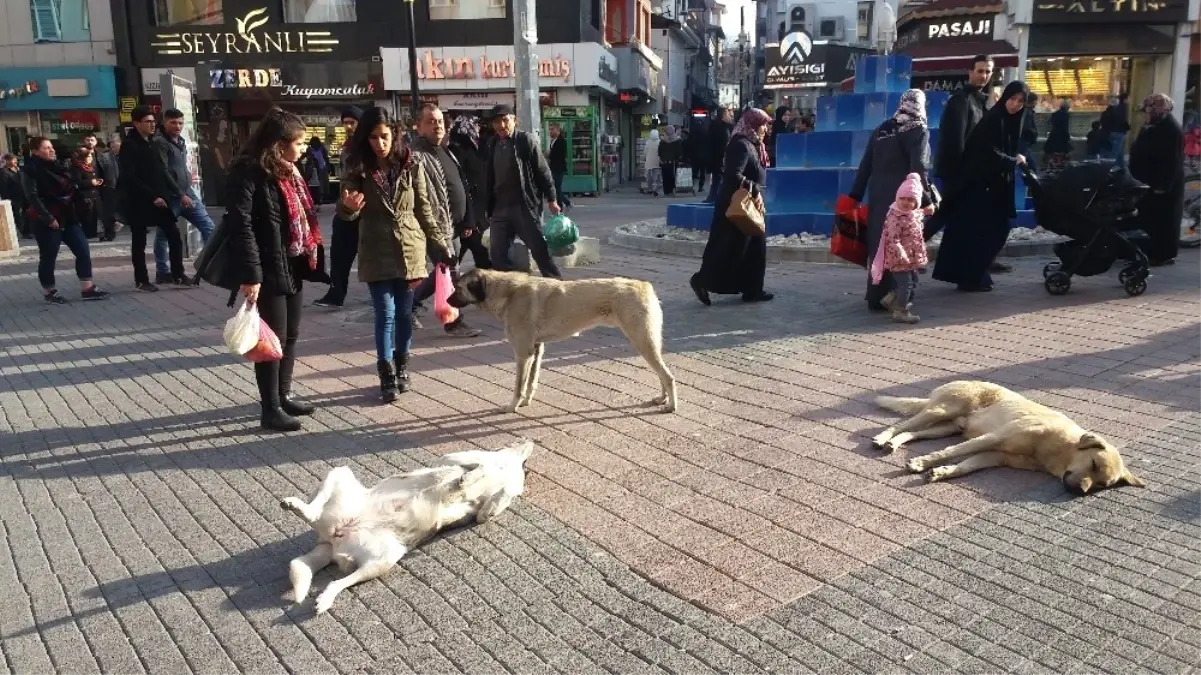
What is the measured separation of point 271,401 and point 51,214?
6223 millimetres

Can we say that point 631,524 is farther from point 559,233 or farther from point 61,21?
point 61,21

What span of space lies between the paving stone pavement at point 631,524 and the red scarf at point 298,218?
3.45ft

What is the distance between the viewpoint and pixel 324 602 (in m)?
3.25

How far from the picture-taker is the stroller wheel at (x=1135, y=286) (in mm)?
8438

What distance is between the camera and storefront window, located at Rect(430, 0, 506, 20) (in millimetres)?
26031

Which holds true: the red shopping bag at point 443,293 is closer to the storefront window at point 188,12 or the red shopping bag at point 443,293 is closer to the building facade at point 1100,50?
the building facade at point 1100,50

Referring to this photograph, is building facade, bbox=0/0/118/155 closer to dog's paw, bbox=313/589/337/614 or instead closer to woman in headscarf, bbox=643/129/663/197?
woman in headscarf, bbox=643/129/663/197

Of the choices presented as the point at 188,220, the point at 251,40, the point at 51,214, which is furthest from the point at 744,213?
the point at 251,40

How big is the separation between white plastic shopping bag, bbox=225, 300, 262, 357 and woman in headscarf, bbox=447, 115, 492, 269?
374 cm

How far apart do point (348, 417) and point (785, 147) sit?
383 inches

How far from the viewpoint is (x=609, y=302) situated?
538 centimetres

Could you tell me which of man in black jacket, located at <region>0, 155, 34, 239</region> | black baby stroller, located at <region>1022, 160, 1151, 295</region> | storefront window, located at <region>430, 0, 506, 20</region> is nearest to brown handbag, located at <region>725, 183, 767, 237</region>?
black baby stroller, located at <region>1022, 160, 1151, 295</region>

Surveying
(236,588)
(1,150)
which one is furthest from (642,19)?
(236,588)

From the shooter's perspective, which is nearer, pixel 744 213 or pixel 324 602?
pixel 324 602
